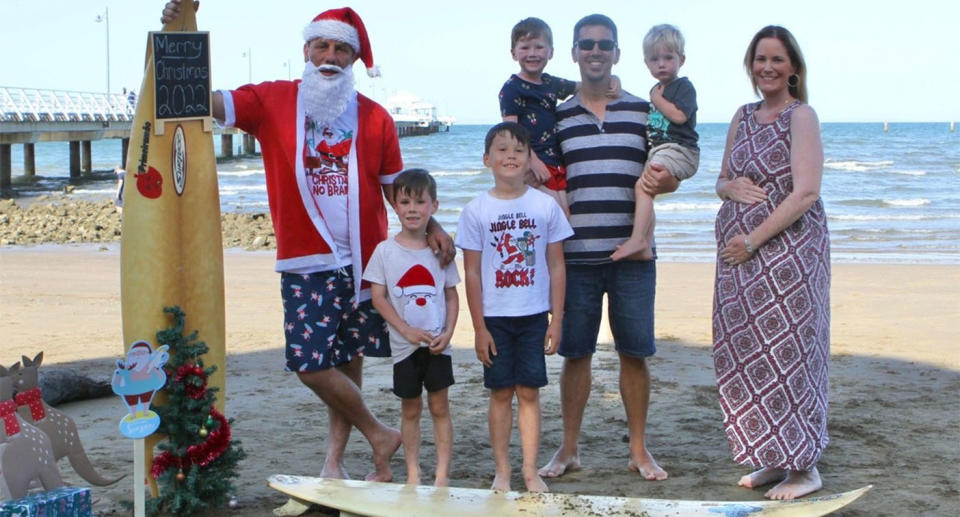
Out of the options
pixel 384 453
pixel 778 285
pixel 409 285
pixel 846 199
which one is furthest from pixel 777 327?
pixel 846 199

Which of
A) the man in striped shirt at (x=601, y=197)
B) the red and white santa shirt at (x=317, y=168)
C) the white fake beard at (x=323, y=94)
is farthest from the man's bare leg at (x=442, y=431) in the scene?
the white fake beard at (x=323, y=94)

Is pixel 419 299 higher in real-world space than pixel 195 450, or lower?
higher

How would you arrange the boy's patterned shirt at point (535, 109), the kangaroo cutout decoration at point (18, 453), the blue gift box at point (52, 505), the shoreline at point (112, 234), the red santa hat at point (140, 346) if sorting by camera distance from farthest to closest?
the shoreline at point (112, 234)
the boy's patterned shirt at point (535, 109)
the red santa hat at point (140, 346)
the kangaroo cutout decoration at point (18, 453)
the blue gift box at point (52, 505)

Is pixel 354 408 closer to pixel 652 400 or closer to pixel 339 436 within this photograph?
pixel 339 436

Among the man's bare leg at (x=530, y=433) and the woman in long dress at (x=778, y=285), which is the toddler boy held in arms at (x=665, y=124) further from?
the man's bare leg at (x=530, y=433)

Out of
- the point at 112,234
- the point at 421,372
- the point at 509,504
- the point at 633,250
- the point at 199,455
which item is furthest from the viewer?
the point at 112,234

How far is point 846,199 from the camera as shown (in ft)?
78.2

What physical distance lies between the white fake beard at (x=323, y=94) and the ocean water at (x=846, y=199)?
10424mm

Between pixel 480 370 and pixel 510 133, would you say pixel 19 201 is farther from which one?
pixel 510 133

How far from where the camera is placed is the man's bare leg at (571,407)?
4770mm

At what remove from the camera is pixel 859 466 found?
488cm

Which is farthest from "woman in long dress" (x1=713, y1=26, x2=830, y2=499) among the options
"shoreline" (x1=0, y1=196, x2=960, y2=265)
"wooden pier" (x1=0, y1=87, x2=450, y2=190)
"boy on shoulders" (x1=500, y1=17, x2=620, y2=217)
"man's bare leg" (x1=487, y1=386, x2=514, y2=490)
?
"wooden pier" (x1=0, y1=87, x2=450, y2=190)

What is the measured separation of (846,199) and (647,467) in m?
20.5

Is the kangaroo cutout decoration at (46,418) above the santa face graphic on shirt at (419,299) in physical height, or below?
below
